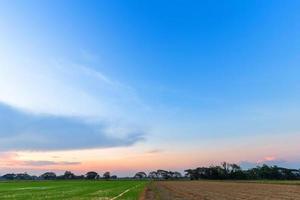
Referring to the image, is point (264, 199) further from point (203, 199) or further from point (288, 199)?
point (203, 199)

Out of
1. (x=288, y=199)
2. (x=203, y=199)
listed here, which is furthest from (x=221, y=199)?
(x=288, y=199)

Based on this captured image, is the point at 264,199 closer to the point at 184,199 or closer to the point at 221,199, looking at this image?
the point at 221,199

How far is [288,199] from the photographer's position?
121ft

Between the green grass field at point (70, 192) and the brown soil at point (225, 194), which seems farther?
the green grass field at point (70, 192)

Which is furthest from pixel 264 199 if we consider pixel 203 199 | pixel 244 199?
pixel 203 199

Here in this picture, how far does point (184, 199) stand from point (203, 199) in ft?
5.94

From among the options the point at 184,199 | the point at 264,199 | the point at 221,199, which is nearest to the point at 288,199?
the point at 264,199

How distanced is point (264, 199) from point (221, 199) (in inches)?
151

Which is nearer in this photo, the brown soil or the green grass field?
the brown soil

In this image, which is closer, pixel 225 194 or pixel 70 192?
pixel 225 194

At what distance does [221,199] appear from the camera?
37.9 metres

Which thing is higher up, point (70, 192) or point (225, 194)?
point (70, 192)

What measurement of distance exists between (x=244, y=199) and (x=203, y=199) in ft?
11.9

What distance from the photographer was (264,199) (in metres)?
37.9
